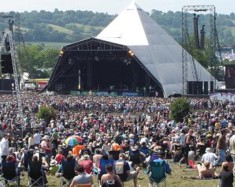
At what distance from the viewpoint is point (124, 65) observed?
71312 millimetres

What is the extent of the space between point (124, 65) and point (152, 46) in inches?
181

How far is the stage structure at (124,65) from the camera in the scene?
68.2 metres

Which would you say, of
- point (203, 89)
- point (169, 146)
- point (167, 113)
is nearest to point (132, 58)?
point (203, 89)

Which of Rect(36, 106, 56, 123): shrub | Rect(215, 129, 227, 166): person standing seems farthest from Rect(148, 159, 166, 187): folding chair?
Rect(36, 106, 56, 123): shrub

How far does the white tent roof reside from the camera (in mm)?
69438

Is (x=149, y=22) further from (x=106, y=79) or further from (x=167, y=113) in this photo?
(x=167, y=113)

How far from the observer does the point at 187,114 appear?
40844 millimetres

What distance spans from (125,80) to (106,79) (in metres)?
1.80

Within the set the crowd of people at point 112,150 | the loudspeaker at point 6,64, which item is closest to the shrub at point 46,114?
the crowd of people at point 112,150

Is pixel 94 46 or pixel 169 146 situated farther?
pixel 94 46

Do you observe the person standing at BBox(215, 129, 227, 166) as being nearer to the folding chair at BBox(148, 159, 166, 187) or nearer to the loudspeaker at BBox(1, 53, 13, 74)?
the folding chair at BBox(148, 159, 166, 187)

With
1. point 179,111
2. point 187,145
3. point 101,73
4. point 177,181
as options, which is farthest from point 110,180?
point 101,73

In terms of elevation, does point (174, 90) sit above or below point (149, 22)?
below

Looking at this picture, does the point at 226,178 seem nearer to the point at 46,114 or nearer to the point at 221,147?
the point at 221,147
